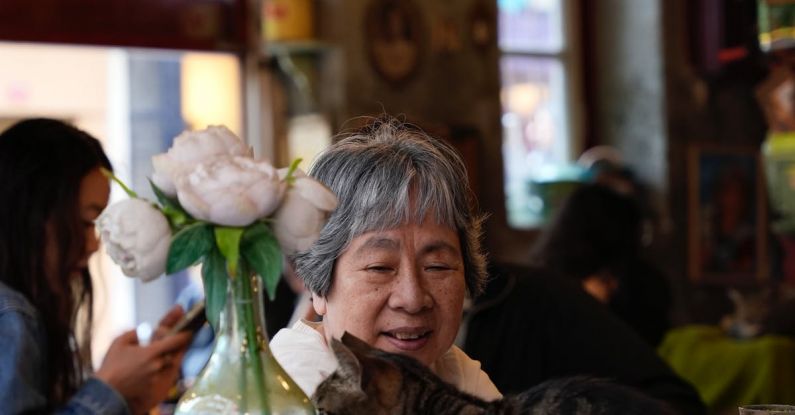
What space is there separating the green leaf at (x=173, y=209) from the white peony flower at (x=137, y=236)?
0.7 inches

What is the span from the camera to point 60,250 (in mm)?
2850

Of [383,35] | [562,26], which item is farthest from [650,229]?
[383,35]

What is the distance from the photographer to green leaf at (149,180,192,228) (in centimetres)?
139

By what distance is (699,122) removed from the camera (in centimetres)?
829

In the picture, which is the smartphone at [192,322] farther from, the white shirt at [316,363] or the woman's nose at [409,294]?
the woman's nose at [409,294]

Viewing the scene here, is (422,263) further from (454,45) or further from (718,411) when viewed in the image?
(454,45)

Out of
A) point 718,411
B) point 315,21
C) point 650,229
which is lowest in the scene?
point 718,411

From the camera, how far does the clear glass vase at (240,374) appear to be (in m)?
1.44

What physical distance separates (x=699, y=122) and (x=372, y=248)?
21.7 feet

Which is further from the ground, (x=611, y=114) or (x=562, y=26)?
(x=562, y=26)

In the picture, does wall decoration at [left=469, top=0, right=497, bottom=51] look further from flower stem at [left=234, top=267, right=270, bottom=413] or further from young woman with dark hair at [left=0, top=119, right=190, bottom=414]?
flower stem at [left=234, top=267, right=270, bottom=413]

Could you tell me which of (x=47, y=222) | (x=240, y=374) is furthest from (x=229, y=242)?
(x=47, y=222)

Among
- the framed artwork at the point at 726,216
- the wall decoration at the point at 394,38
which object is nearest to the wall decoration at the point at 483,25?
the wall decoration at the point at 394,38

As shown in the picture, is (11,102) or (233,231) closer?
(233,231)
